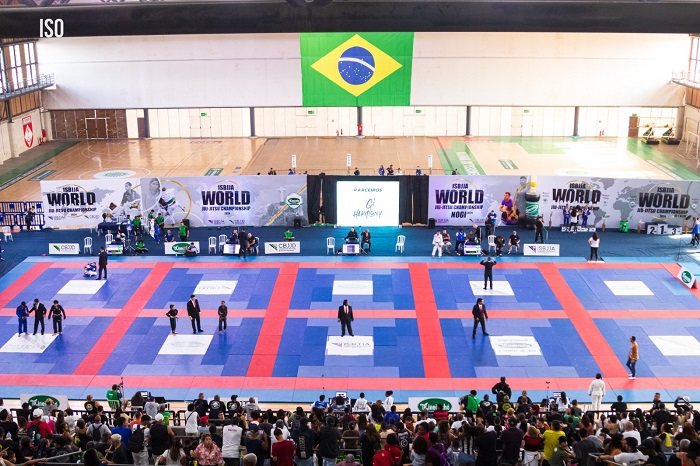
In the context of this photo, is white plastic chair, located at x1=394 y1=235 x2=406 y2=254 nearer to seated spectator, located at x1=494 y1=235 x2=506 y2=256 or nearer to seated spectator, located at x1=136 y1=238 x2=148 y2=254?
seated spectator, located at x1=494 y1=235 x2=506 y2=256

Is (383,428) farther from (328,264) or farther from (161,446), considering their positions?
Answer: (328,264)

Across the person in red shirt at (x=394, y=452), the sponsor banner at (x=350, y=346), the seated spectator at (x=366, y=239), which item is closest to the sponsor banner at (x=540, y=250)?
the seated spectator at (x=366, y=239)

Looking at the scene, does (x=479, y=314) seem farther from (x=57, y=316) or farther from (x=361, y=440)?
(x=57, y=316)

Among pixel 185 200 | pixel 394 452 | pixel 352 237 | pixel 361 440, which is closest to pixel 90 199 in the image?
pixel 185 200

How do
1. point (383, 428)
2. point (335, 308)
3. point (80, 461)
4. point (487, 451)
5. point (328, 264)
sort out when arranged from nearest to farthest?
point (487, 451), point (80, 461), point (383, 428), point (335, 308), point (328, 264)

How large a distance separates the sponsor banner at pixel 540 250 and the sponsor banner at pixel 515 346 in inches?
321

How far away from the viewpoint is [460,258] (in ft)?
112

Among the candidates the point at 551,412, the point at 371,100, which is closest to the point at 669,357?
the point at 551,412

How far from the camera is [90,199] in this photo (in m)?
37.9

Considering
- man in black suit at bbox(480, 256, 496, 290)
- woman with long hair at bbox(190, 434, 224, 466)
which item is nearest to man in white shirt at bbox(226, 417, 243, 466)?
woman with long hair at bbox(190, 434, 224, 466)

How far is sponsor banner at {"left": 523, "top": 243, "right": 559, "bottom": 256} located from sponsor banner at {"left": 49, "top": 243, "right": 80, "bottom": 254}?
67.4 ft

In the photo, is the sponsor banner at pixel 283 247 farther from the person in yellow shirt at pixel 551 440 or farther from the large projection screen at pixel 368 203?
the person in yellow shirt at pixel 551 440

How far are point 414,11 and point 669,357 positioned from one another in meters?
19.0

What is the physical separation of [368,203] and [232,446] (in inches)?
968
